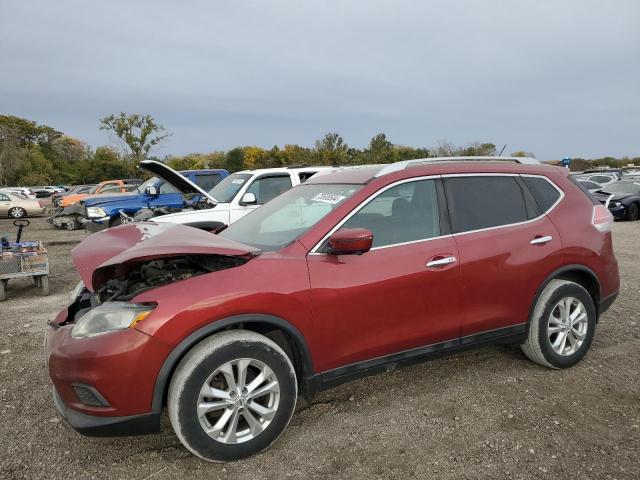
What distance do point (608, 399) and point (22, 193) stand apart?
27262 millimetres

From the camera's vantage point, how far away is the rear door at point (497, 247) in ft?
10.9

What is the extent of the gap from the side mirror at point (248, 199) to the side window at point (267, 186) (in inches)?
16.2

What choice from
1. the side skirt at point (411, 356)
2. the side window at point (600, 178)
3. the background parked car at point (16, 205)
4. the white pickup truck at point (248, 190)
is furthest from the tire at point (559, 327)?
the background parked car at point (16, 205)

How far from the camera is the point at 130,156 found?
4003 centimetres

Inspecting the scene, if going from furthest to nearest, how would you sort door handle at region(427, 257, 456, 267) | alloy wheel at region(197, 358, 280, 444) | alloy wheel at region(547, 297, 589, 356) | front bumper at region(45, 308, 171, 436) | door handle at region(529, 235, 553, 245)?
1. alloy wheel at region(547, 297, 589, 356)
2. door handle at region(529, 235, 553, 245)
3. door handle at region(427, 257, 456, 267)
4. alloy wheel at region(197, 358, 280, 444)
5. front bumper at region(45, 308, 171, 436)

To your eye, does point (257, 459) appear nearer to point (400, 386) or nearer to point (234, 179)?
point (400, 386)

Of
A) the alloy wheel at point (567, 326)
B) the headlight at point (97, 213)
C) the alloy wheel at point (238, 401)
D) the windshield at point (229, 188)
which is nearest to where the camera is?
the alloy wheel at point (238, 401)

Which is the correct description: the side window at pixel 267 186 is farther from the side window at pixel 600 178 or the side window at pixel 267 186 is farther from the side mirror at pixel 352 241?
the side window at pixel 600 178

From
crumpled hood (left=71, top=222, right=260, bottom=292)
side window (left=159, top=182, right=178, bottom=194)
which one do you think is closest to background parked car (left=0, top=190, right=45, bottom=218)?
side window (left=159, top=182, right=178, bottom=194)

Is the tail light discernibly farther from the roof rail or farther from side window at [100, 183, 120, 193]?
side window at [100, 183, 120, 193]

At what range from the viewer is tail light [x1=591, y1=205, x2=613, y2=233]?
12.8 ft

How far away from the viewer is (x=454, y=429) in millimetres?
2992

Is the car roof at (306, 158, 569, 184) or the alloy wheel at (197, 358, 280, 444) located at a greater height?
the car roof at (306, 158, 569, 184)

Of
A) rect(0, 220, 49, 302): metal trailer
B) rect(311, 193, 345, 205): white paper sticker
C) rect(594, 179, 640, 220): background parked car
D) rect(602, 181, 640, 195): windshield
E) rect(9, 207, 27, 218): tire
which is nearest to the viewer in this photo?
rect(311, 193, 345, 205): white paper sticker
